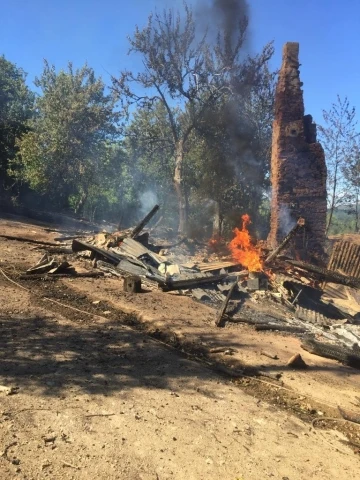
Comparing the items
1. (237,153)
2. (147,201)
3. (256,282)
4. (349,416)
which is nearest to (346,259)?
(256,282)

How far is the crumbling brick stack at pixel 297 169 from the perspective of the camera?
47.0 ft

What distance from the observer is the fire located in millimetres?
12312

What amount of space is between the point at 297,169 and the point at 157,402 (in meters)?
11.9

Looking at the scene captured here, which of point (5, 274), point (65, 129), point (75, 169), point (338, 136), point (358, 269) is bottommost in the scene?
point (5, 274)

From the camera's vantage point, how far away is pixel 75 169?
27125 millimetres

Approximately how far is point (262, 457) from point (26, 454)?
208 cm

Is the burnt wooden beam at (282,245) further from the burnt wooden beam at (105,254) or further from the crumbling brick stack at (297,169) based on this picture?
the burnt wooden beam at (105,254)

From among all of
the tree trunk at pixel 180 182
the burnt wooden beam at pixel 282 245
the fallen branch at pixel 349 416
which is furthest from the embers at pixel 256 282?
the tree trunk at pixel 180 182

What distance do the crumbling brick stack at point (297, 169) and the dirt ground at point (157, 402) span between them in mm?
7657

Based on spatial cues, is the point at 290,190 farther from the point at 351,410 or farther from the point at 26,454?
the point at 26,454

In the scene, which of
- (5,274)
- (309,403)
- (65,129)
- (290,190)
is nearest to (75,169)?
(65,129)

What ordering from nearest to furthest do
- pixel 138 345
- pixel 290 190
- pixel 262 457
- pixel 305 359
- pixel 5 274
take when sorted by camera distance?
pixel 262 457
pixel 138 345
pixel 305 359
pixel 5 274
pixel 290 190

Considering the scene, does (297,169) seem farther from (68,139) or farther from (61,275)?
(68,139)

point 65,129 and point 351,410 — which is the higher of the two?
point 65,129
